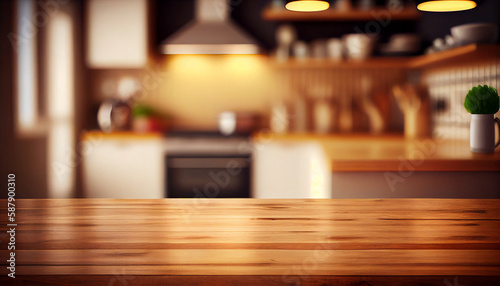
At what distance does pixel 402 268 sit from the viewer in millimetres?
770

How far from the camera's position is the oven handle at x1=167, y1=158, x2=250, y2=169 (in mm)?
3545

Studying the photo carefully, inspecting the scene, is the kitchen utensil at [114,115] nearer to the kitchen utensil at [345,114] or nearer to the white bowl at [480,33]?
the kitchen utensil at [345,114]

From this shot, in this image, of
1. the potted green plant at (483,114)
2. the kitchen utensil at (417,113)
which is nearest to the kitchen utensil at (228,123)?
the kitchen utensil at (417,113)

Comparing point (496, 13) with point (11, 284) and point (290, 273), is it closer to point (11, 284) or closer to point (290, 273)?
point (290, 273)

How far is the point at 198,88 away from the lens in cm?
421

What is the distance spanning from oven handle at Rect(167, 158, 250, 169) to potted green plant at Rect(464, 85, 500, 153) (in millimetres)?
1892

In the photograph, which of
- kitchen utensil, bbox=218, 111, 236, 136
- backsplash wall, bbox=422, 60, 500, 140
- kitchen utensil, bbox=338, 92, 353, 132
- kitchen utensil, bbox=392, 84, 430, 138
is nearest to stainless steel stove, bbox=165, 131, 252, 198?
kitchen utensil, bbox=218, 111, 236, 136

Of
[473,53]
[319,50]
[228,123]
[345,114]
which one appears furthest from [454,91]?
[228,123]

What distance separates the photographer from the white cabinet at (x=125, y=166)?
12.0 feet

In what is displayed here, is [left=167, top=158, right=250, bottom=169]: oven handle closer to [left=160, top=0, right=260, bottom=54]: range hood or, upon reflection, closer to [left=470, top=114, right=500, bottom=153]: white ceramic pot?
[left=160, top=0, right=260, bottom=54]: range hood

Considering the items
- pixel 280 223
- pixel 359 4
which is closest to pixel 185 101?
pixel 359 4

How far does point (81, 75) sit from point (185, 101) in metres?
0.94

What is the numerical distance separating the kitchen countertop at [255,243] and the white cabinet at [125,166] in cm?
239

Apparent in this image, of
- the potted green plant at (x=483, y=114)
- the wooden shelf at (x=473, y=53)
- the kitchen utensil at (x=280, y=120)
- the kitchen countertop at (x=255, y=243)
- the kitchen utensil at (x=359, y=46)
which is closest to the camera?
the kitchen countertop at (x=255, y=243)
